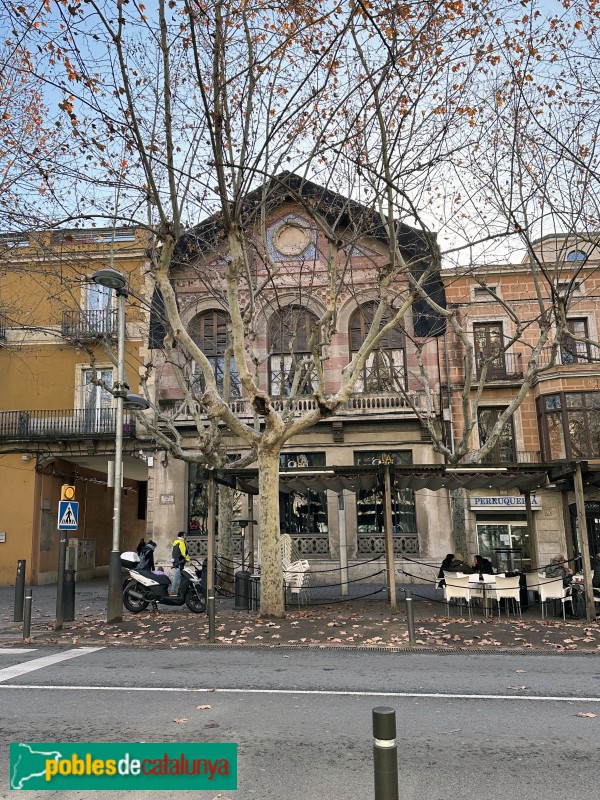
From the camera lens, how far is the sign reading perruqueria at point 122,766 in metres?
4.76

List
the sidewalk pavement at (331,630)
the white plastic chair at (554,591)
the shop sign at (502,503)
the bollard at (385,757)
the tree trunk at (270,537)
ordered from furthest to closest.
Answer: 1. the shop sign at (502,503)
2. the white plastic chair at (554,591)
3. the tree trunk at (270,537)
4. the sidewalk pavement at (331,630)
5. the bollard at (385,757)

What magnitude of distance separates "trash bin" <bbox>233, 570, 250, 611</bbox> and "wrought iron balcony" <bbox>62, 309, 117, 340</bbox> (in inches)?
491

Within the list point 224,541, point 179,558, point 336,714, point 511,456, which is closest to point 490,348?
point 511,456

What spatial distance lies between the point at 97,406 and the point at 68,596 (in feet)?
44.4

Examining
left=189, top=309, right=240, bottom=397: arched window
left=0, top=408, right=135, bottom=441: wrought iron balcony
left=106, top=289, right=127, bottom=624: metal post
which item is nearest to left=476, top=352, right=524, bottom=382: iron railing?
left=189, top=309, right=240, bottom=397: arched window

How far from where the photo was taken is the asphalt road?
470 centimetres

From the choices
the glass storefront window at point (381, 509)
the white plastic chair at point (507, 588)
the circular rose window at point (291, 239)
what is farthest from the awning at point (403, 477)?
the circular rose window at point (291, 239)

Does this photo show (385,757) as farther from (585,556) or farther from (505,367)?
(505,367)

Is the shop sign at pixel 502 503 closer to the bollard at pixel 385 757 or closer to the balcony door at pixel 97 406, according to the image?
the balcony door at pixel 97 406

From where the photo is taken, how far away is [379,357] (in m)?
24.7

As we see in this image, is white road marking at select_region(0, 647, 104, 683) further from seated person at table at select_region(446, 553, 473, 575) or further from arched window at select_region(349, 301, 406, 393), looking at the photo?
arched window at select_region(349, 301, 406, 393)

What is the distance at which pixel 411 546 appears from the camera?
2347 cm

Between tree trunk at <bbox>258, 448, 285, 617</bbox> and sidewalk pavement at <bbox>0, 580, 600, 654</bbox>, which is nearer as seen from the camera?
sidewalk pavement at <bbox>0, 580, 600, 654</bbox>

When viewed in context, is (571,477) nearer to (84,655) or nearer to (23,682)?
(84,655)
